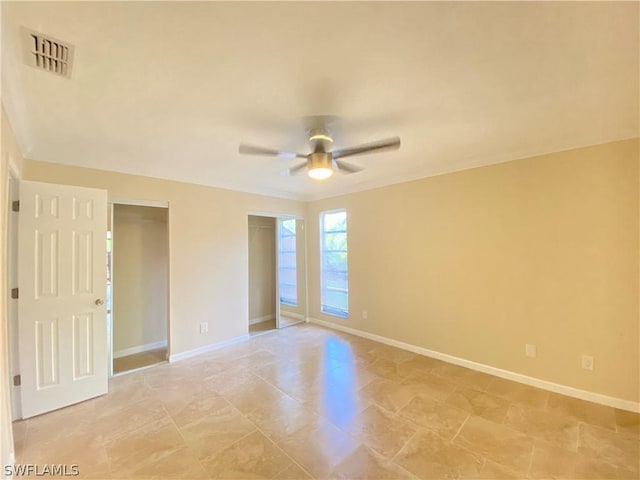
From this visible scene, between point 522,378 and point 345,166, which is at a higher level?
point 345,166

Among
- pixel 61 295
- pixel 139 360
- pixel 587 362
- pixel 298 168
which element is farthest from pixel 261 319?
pixel 587 362

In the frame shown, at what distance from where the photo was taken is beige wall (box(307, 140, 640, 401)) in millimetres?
2512

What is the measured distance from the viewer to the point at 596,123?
7.65ft

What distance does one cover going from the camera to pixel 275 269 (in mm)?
5660

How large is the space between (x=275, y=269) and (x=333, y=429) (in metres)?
3.70

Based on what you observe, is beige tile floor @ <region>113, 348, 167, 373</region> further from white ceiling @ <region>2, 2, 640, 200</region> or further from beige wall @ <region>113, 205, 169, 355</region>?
white ceiling @ <region>2, 2, 640, 200</region>

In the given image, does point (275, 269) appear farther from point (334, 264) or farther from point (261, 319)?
point (334, 264)

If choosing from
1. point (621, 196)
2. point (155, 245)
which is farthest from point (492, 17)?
point (155, 245)

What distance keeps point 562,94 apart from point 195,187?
4.06m

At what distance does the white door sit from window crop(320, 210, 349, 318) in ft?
11.0

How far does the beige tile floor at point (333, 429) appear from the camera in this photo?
6.09ft

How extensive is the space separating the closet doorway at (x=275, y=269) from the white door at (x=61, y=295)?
107 inches

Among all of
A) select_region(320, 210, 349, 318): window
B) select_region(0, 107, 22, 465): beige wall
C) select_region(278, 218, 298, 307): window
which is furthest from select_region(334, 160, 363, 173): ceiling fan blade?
select_region(278, 218, 298, 307): window

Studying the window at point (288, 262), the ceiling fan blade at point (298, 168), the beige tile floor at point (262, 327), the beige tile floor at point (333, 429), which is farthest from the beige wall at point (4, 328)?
the window at point (288, 262)
